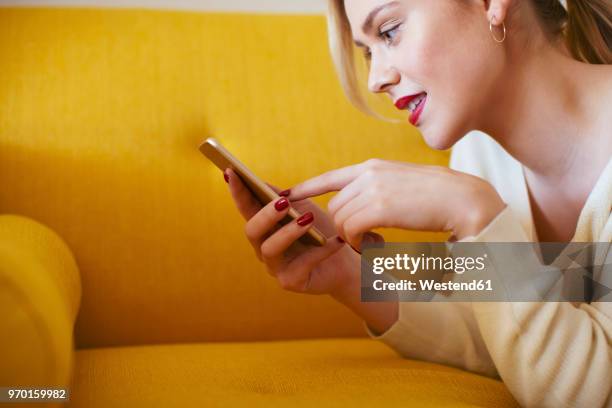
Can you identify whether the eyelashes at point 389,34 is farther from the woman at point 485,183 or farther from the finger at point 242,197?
the finger at point 242,197

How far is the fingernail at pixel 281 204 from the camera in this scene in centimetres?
78

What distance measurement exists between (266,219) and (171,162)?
0.31 metres

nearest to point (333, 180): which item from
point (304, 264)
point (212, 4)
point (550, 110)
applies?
point (304, 264)

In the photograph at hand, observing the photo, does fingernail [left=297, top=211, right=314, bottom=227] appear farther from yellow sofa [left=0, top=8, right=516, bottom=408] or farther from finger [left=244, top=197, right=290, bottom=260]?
yellow sofa [left=0, top=8, right=516, bottom=408]

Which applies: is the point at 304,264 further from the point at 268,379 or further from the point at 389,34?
the point at 389,34

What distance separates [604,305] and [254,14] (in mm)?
734

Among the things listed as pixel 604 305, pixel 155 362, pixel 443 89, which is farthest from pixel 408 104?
pixel 155 362

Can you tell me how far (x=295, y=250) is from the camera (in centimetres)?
88

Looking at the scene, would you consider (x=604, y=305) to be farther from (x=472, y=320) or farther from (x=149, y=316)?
(x=149, y=316)

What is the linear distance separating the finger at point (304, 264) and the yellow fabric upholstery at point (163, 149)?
195 mm

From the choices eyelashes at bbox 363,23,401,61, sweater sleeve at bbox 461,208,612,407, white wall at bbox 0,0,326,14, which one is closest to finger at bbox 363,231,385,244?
sweater sleeve at bbox 461,208,612,407

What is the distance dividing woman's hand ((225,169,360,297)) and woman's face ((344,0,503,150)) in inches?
7.3

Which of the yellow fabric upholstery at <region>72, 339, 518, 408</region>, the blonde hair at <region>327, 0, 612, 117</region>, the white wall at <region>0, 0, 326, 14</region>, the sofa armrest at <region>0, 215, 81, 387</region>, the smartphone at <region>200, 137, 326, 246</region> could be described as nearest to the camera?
the sofa armrest at <region>0, 215, 81, 387</region>

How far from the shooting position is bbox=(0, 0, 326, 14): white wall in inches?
53.1
